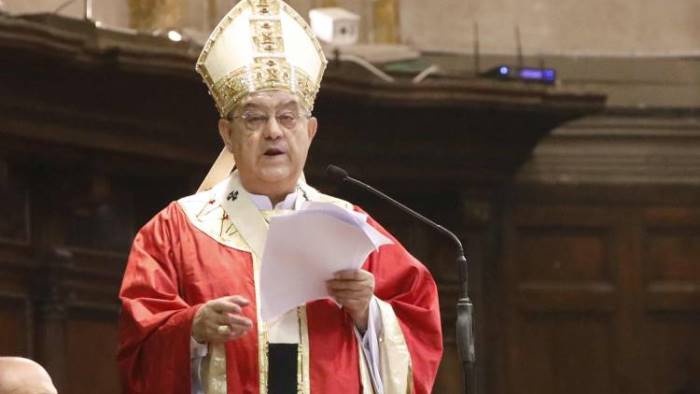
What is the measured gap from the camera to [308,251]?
15.7 ft

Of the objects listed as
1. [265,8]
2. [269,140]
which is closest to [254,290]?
[269,140]

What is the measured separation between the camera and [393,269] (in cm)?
519

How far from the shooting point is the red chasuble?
4.83 metres

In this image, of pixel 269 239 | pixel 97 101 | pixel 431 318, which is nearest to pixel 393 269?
pixel 431 318

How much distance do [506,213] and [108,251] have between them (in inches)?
86.7

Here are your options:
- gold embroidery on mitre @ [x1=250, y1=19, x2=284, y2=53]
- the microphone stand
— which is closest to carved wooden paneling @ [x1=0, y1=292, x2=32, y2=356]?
gold embroidery on mitre @ [x1=250, y1=19, x2=284, y2=53]

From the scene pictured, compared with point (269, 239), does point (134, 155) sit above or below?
above

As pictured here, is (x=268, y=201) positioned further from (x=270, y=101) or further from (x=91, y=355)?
(x=91, y=355)

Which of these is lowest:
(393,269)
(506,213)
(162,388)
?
(162,388)

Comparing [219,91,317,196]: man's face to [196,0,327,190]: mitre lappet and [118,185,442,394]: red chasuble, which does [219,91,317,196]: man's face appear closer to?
[196,0,327,190]: mitre lappet

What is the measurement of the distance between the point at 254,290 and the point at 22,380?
78 cm

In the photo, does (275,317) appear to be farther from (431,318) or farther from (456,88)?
(456,88)

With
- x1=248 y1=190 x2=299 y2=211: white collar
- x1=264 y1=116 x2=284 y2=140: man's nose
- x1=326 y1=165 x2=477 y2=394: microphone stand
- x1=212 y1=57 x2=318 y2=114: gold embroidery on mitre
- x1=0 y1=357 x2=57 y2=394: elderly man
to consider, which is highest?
x1=212 y1=57 x2=318 y2=114: gold embroidery on mitre

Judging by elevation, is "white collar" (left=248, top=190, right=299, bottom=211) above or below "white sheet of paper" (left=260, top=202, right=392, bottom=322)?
above
